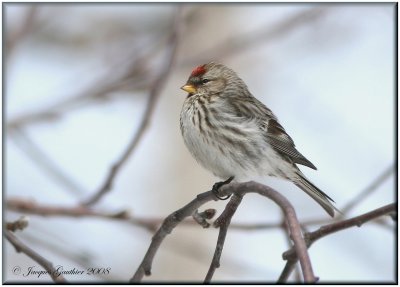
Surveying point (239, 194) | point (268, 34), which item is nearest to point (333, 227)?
point (239, 194)

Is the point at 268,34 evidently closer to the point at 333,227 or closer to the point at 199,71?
the point at 199,71

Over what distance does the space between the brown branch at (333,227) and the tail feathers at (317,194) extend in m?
1.10

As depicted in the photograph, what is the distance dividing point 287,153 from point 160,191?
311cm

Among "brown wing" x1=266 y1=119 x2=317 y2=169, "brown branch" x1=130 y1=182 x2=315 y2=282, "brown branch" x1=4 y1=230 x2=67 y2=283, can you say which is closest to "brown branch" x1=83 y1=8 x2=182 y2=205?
"brown wing" x1=266 y1=119 x2=317 y2=169

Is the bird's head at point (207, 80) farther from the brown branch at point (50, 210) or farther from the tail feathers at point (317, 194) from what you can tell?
the brown branch at point (50, 210)

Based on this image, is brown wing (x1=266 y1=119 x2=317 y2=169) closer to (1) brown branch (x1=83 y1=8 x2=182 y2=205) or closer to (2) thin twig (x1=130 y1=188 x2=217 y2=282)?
(1) brown branch (x1=83 y1=8 x2=182 y2=205)

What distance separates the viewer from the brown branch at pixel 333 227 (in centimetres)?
129

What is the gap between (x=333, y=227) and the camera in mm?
1372

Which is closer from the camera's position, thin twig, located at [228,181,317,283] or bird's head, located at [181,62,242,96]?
thin twig, located at [228,181,317,283]

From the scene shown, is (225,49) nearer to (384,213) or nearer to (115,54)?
(115,54)

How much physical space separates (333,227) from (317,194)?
1498mm

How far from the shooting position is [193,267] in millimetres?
5562

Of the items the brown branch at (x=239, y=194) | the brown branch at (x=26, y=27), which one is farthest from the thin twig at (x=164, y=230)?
the brown branch at (x=26, y=27)

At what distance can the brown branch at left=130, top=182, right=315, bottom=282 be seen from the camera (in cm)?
120
